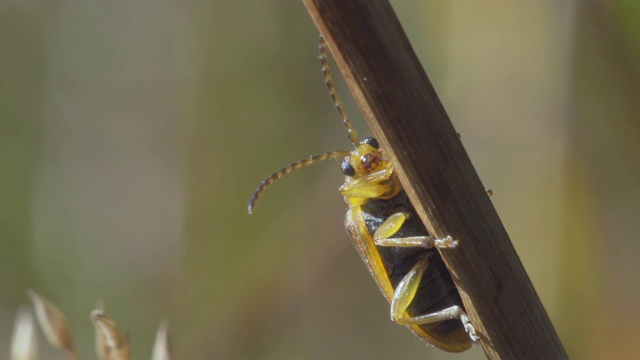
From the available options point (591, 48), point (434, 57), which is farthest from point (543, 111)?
point (434, 57)

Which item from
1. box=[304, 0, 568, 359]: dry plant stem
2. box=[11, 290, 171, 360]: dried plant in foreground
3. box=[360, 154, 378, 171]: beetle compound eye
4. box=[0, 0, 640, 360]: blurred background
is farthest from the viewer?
box=[0, 0, 640, 360]: blurred background

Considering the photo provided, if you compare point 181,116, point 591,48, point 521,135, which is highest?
point 181,116

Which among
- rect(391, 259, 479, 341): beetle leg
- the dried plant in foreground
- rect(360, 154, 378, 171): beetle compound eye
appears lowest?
rect(391, 259, 479, 341): beetle leg

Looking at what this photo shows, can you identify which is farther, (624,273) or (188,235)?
(188,235)

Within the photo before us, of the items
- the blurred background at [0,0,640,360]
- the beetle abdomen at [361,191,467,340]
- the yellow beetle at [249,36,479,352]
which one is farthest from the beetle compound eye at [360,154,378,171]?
the blurred background at [0,0,640,360]

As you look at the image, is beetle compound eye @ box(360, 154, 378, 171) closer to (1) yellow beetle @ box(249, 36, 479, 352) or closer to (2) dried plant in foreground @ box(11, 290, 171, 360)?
(1) yellow beetle @ box(249, 36, 479, 352)

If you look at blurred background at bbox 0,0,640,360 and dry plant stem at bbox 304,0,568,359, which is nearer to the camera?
dry plant stem at bbox 304,0,568,359

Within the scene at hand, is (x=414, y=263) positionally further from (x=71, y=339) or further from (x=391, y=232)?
(x=71, y=339)

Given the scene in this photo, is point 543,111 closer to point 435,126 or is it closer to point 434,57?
point 434,57
